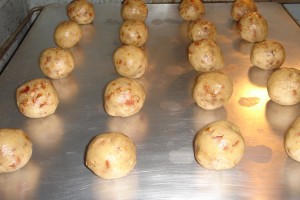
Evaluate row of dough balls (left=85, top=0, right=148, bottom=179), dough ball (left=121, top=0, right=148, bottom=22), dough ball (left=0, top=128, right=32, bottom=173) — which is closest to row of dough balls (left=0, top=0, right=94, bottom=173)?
dough ball (left=0, top=128, right=32, bottom=173)

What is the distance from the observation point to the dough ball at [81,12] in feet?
7.39

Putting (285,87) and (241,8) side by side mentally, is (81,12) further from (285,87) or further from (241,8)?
(285,87)

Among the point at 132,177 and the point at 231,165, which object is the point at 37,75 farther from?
the point at 231,165

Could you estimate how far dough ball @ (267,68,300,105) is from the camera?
156cm

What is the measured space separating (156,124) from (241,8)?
1161 mm

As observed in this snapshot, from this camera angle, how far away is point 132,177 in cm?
132

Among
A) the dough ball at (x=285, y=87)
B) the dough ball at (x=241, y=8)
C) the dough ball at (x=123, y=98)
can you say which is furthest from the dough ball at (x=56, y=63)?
the dough ball at (x=241, y=8)

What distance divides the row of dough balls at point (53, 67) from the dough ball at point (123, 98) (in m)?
0.25

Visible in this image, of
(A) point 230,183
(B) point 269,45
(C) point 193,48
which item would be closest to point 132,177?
(A) point 230,183

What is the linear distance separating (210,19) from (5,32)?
1336 millimetres

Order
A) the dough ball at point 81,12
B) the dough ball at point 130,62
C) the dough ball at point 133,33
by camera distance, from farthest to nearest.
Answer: the dough ball at point 81,12 → the dough ball at point 133,33 → the dough ball at point 130,62

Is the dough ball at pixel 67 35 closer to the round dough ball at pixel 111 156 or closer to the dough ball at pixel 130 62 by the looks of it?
the dough ball at pixel 130 62

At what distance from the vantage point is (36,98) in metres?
1.52

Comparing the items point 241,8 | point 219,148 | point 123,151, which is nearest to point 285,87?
point 219,148
